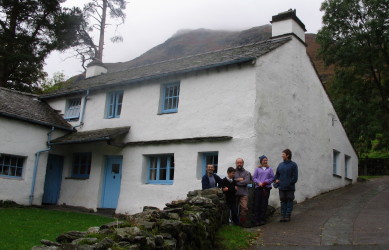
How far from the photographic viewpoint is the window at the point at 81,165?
17.2 metres

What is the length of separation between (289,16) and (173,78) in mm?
5265

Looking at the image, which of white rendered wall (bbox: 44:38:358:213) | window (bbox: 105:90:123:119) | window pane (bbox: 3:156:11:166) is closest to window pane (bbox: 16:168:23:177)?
window pane (bbox: 3:156:11:166)

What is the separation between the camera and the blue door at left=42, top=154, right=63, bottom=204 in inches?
690

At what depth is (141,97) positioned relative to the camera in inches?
614

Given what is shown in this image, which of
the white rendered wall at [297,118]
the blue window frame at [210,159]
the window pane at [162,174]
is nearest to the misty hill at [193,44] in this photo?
the white rendered wall at [297,118]

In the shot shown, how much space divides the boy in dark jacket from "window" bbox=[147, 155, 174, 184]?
396cm

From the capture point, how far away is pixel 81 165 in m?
17.5

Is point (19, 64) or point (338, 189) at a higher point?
point (19, 64)

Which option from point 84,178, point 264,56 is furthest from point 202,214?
point 84,178

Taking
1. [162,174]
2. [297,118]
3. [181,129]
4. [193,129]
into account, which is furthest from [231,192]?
[297,118]

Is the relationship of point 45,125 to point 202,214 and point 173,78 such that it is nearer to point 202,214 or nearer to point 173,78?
point 173,78

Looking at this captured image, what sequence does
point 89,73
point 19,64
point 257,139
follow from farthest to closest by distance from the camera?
point 19,64, point 89,73, point 257,139

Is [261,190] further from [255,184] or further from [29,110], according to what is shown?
[29,110]

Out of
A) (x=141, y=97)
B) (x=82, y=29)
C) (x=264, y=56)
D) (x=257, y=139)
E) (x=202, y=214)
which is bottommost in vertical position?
(x=202, y=214)
